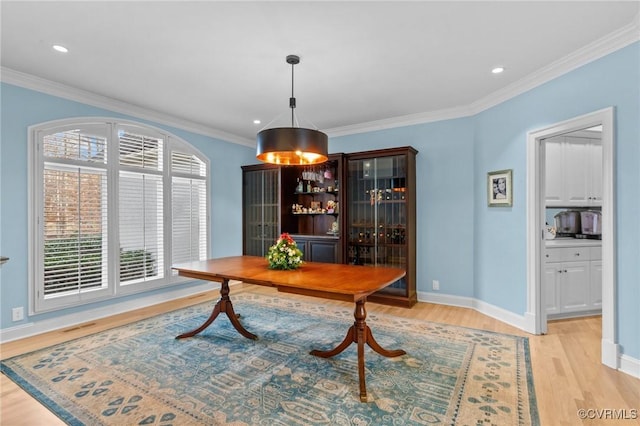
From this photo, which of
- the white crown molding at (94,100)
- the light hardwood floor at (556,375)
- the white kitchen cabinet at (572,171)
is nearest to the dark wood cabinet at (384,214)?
the light hardwood floor at (556,375)

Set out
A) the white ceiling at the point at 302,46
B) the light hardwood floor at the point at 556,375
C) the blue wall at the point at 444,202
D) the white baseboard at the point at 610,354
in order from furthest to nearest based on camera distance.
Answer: the blue wall at the point at 444,202 → the white baseboard at the point at 610,354 → the white ceiling at the point at 302,46 → the light hardwood floor at the point at 556,375

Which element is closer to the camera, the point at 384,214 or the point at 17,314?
the point at 17,314

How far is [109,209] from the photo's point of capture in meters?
3.81

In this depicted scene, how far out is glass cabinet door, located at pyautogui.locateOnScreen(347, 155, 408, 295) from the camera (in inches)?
171

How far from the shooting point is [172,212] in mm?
4578

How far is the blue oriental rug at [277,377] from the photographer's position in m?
1.94

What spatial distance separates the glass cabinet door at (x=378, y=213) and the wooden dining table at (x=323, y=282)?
1.63m

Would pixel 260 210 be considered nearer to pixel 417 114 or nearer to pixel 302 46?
pixel 417 114

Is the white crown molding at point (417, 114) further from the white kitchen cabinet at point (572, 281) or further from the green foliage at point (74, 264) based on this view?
the white kitchen cabinet at point (572, 281)

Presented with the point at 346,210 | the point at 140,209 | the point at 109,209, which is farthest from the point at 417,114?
the point at 109,209

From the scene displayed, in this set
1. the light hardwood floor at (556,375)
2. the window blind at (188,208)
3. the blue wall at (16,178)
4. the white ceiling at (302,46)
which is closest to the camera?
the light hardwood floor at (556,375)

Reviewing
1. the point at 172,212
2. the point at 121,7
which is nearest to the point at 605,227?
the point at 121,7

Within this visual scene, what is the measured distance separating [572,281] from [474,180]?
65.6 inches

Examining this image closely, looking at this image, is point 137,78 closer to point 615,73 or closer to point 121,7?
point 121,7
